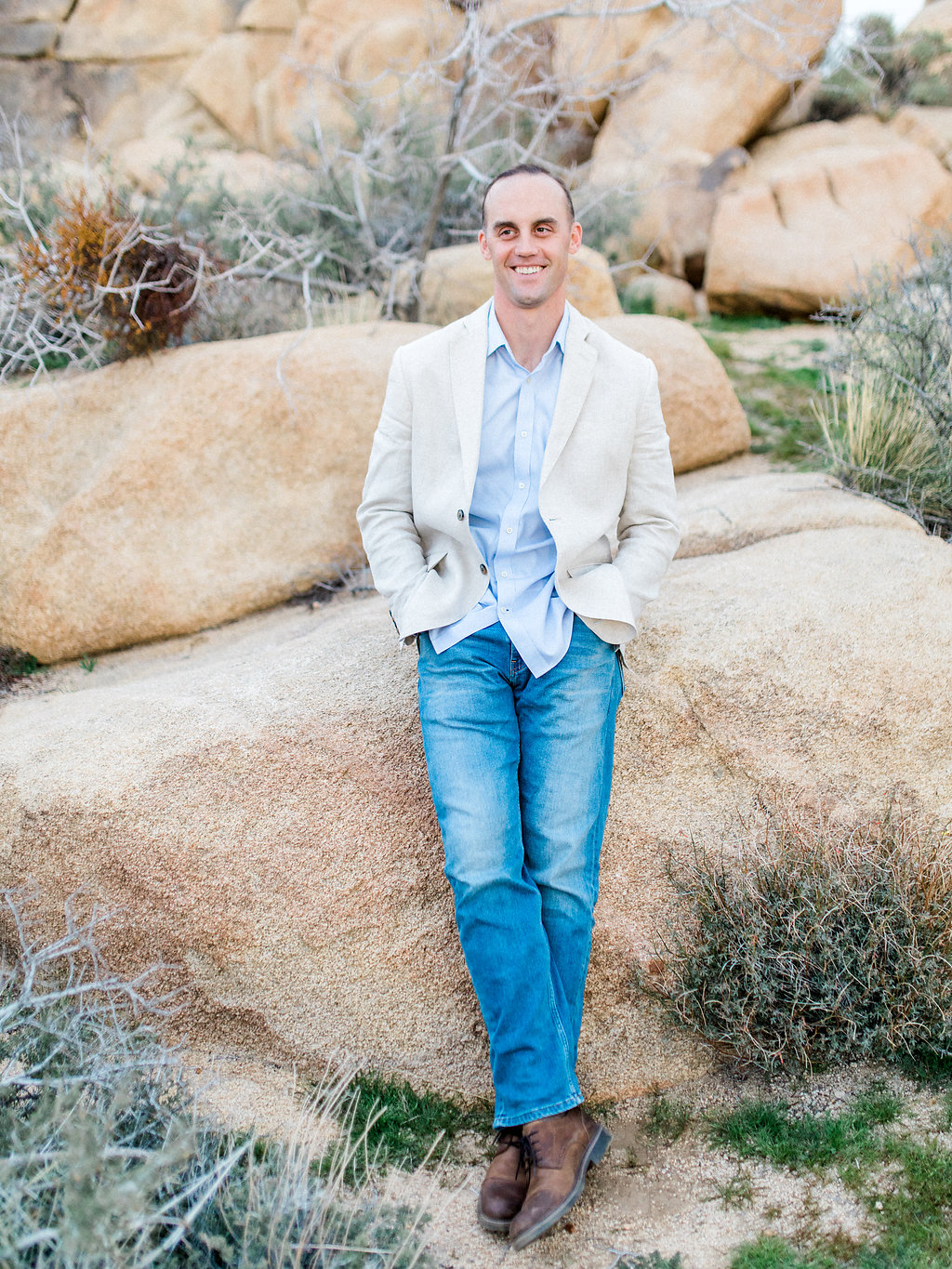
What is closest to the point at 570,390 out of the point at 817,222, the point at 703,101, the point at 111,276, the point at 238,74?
the point at 111,276

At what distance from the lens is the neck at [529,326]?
114 inches

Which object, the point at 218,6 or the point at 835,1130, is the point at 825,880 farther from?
the point at 218,6

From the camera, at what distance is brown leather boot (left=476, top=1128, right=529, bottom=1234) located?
2273mm

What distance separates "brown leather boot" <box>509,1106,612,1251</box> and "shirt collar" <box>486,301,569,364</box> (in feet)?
6.89

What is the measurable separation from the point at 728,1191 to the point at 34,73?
19.0 metres

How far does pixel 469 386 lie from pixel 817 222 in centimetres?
810

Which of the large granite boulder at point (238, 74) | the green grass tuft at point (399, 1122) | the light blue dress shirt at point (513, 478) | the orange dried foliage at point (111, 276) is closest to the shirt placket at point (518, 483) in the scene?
the light blue dress shirt at point (513, 478)

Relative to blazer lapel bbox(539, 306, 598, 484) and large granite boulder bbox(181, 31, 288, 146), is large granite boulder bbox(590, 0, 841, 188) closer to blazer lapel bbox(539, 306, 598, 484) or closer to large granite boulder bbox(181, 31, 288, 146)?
large granite boulder bbox(181, 31, 288, 146)

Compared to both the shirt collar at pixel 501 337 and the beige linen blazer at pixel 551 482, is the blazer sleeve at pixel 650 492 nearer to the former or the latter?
the beige linen blazer at pixel 551 482

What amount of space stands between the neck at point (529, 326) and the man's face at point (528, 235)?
0.03 meters

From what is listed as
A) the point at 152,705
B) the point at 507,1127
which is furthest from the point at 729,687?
the point at 152,705

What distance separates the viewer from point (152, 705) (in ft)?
10.9

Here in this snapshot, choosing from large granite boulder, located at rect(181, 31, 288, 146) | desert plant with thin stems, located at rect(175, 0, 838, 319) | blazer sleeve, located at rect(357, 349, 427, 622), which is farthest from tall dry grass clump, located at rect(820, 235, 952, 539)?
large granite boulder, located at rect(181, 31, 288, 146)

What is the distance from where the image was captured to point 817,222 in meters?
9.48
